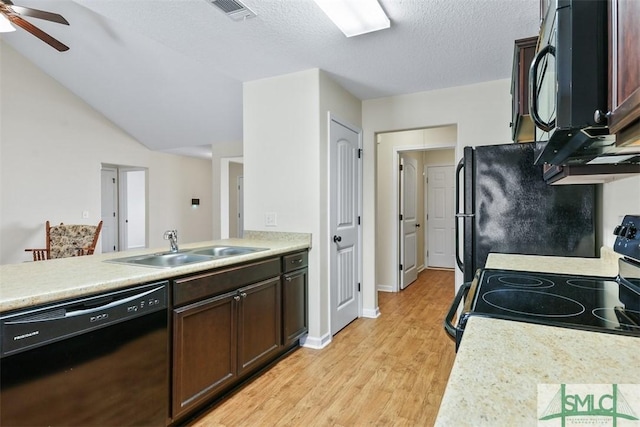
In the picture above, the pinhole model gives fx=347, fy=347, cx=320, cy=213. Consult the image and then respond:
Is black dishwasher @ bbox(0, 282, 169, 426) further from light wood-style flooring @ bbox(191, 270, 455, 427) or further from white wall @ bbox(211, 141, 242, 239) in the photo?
white wall @ bbox(211, 141, 242, 239)

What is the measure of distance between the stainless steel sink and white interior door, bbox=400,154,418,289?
2850mm

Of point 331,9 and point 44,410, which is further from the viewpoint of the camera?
point 331,9

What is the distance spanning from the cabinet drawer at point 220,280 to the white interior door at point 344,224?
2.77ft

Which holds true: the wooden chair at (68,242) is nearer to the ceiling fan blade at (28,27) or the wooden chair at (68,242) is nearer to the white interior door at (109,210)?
the white interior door at (109,210)

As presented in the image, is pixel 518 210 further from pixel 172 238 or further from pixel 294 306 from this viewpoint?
pixel 172 238

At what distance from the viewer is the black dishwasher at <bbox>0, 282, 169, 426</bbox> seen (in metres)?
1.19

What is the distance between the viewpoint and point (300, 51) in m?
2.60

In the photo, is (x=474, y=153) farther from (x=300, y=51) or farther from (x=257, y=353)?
(x=257, y=353)

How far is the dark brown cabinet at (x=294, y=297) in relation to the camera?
2.69m

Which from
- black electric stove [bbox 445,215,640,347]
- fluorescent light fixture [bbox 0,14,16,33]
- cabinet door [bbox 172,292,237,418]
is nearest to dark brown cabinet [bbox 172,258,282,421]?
cabinet door [bbox 172,292,237,418]

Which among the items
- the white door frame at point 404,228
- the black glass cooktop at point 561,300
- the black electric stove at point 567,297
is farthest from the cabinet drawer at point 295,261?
the white door frame at point 404,228

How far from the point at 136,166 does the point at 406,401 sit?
628 centimetres

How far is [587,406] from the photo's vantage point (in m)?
0.52

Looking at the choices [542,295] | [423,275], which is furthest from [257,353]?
[423,275]
